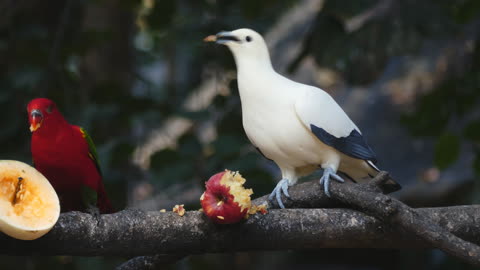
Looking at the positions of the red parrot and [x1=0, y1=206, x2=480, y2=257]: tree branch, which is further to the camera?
the red parrot

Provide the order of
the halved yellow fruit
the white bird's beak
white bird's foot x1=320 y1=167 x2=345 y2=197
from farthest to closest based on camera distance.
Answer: the white bird's beak < white bird's foot x1=320 y1=167 x2=345 y2=197 < the halved yellow fruit

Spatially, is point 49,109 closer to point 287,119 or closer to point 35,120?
point 35,120

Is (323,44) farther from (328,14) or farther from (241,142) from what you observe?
(241,142)

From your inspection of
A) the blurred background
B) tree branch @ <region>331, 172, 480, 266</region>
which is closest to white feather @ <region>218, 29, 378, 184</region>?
tree branch @ <region>331, 172, 480, 266</region>

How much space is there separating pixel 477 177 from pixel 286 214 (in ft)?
5.94

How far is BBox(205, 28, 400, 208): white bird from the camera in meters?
2.86

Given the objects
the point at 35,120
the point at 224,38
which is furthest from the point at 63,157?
Result: the point at 224,38

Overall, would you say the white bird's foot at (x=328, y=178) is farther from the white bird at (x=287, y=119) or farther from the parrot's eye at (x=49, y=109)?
the parrot's eye at (x=49, y=109)

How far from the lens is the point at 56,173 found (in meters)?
2.71

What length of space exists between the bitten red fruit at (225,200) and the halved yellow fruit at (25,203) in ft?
1.68

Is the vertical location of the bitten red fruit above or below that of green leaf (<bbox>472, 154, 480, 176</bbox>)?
below

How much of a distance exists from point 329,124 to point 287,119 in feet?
0.57

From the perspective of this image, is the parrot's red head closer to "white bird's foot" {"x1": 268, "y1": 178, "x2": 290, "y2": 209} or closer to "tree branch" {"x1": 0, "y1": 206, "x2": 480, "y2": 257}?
"tree branch" {"x1": 0, "y1": 206, "x2": 480, "y2": 257}

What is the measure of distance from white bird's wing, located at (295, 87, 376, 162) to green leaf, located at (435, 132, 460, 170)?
125 centimetres
